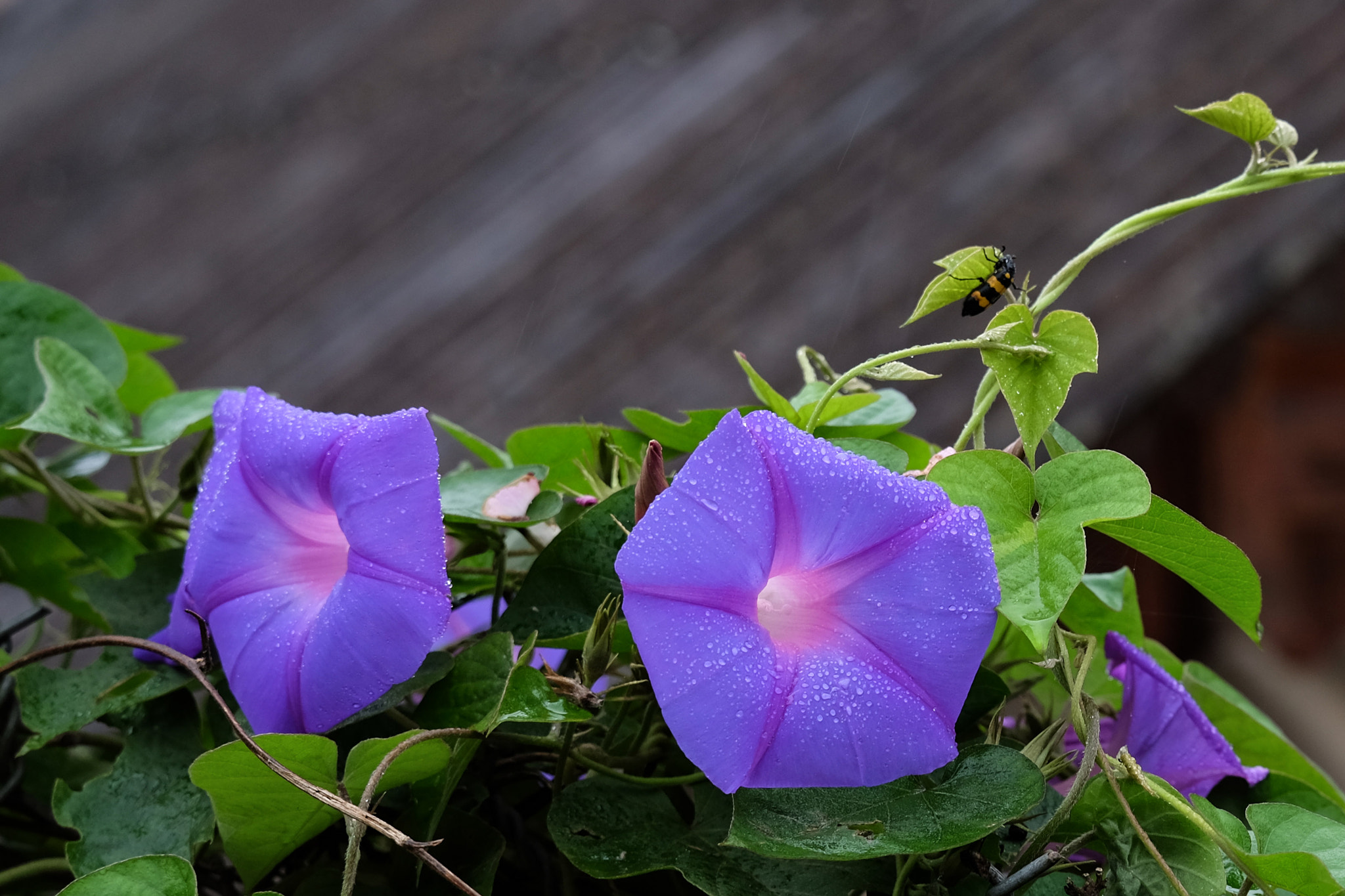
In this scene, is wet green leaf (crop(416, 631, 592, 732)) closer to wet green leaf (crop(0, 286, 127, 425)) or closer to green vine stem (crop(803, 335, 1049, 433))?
green vine stem (crop(803, 335, 1049, 433))

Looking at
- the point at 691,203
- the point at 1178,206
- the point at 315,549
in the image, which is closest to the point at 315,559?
the point at 315,549

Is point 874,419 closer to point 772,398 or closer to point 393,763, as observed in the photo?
point 772,398

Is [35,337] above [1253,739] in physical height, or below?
above

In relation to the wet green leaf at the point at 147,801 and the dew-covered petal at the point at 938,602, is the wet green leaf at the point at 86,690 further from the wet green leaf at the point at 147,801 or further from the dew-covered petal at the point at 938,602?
the dew-covered petal at the point at 938,602

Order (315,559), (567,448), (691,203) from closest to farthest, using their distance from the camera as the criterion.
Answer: (315,559) < (567,448) < (691,203)

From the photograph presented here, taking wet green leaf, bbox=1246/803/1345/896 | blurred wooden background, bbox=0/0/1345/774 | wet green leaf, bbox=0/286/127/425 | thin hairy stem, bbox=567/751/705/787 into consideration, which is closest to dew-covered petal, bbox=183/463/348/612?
thin hairy stem, bbox=567/751/705/787

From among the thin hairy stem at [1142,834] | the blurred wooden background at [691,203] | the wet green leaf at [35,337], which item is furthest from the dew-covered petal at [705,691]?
the blurred wooden background at [691,203]
